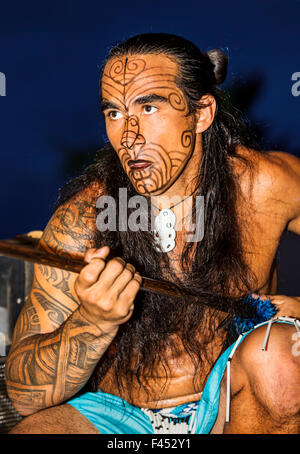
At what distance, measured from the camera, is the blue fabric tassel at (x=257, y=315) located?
131cm

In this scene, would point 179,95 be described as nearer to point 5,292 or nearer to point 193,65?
point 193,65

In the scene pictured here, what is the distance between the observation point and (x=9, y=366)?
1323 mm

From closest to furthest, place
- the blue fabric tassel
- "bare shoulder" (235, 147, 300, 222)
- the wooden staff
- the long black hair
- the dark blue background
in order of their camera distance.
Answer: the wooden staff → the blue fabric tassel → the long black hair → "bare shoulder" (235, 147, 300, 222) → the dark blue background

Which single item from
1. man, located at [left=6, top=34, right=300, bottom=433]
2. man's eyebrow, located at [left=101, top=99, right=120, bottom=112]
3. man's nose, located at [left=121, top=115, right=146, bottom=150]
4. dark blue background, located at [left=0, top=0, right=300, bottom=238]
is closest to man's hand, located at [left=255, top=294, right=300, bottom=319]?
man, located at [left=6, top=34, right=300, bottom=433]

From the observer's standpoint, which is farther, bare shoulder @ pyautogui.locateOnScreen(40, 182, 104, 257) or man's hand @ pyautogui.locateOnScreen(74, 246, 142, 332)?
bare shoulder @ pyautogui.locateOnScreen(40, 182, 104, 257)

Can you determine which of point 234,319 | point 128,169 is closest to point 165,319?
point 234,319

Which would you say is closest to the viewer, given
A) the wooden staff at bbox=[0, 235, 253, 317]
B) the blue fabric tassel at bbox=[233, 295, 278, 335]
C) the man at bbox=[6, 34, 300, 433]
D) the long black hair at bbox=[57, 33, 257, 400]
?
the wooden staff at bbox=[0, 235, 253, 317]

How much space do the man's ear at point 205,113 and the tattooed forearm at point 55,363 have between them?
0.68 metres

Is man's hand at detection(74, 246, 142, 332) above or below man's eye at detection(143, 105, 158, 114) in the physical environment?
below

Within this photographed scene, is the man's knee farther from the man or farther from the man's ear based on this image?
the man's ear

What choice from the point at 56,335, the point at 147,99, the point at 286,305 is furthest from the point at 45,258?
the point at 286,305

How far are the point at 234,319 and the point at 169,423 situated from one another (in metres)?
0.32

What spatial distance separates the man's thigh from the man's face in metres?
0.60

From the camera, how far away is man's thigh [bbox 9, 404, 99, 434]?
4.04 ft
